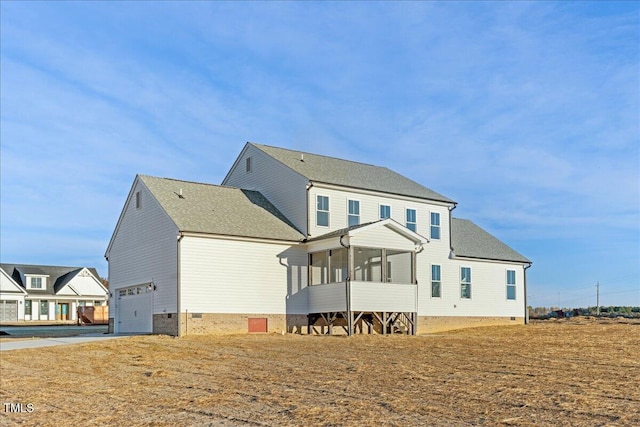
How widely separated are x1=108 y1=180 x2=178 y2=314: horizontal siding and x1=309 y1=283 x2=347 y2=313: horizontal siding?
19.8ft

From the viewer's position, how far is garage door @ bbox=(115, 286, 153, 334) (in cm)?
2900

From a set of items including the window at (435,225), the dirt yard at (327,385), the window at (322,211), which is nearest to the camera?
the dirt yard at (327,385)

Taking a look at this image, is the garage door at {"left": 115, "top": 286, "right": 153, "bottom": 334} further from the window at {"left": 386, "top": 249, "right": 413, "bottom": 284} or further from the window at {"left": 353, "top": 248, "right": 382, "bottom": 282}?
the window at {"left": 386, "top": 249, "right": 413, "bottom": 284}

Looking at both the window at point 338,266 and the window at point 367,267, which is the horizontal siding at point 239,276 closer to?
the window at point 338,266

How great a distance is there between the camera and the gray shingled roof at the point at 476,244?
36.4 m

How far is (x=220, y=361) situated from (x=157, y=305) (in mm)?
11182

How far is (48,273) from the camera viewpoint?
235ft

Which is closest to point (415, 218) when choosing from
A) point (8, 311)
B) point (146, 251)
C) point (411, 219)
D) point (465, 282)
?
point (411, 219)

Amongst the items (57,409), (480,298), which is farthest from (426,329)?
(57,409)

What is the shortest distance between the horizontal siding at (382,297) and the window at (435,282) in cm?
427

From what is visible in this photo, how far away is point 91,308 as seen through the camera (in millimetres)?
55000

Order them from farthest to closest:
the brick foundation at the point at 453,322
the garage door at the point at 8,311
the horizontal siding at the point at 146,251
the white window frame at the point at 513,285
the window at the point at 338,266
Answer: the garage door at the point at 8,311, the white window frame at the point at 513,285, the brick foundation at the point at 453,322, the window at the point at 338,266, the horizontal siding at the point at 146,251

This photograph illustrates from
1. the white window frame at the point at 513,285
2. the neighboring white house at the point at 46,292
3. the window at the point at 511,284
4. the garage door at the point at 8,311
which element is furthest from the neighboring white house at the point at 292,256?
the neighboring white house at the point at 46,292

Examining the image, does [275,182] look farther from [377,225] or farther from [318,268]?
[377,225]
